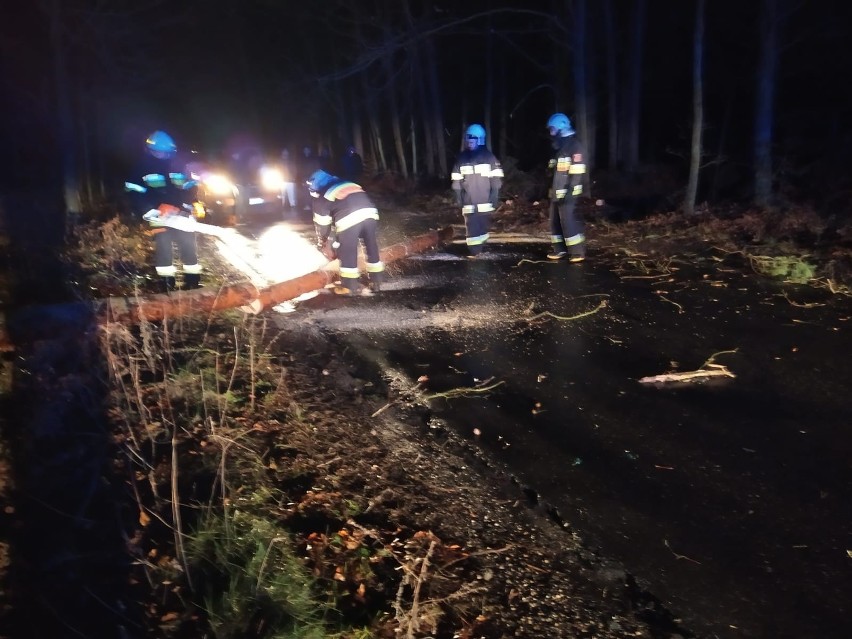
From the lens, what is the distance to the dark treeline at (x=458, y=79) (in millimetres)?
12781

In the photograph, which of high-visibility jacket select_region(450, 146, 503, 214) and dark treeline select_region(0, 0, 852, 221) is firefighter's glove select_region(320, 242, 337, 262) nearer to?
dark treeline select_region(0, 0, 852, 221)

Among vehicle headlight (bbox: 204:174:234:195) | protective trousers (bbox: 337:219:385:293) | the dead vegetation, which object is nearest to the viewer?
the dead vegetation

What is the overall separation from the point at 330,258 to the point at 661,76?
16.7 m

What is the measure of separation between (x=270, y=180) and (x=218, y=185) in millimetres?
1790

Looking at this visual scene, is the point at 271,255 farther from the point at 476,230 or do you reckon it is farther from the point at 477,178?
the point at 477,178

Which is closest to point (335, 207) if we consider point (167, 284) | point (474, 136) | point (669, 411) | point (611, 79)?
point (167, 284)

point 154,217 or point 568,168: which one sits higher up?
point 568,168

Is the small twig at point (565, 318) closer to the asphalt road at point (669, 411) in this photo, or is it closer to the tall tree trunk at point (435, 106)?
the asphalt road at point (669, 411)

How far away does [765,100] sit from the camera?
11.1 meters

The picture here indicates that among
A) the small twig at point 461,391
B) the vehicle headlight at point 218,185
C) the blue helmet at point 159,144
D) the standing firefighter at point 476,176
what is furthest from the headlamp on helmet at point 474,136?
the vehicle headlight at point 218,185

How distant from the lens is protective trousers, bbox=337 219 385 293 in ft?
22.8

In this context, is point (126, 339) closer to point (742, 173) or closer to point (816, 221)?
point (816, 221)

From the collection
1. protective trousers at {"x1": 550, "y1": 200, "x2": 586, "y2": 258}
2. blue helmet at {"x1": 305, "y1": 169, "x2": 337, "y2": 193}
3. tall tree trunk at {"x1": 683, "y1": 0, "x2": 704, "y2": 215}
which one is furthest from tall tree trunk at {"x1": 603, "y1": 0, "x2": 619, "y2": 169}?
blue helmet at {"x1": 305, "y1": 169, "x2": 337, "y2": 193}

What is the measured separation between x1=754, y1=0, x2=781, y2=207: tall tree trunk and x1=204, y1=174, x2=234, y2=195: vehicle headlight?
998 cm
